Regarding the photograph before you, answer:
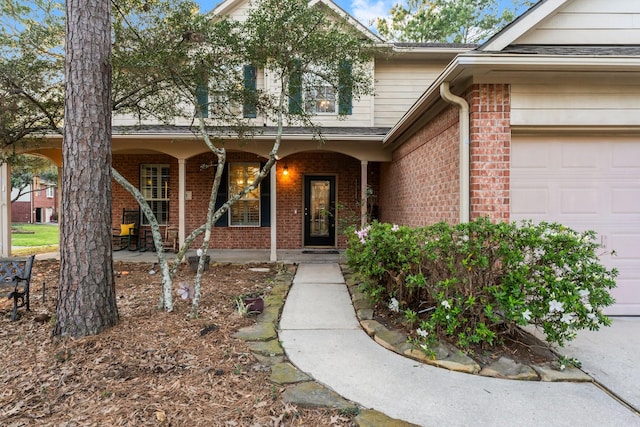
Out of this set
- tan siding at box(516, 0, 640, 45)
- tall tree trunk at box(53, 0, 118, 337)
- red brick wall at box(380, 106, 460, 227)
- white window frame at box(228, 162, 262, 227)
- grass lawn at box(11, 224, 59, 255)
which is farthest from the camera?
grass lawn at box(11, 224, 59, 255)

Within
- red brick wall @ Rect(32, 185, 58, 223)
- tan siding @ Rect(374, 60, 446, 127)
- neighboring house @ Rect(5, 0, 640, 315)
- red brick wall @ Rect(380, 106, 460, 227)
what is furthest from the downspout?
red brick wall @ Rect(32, 185, 58, 223)

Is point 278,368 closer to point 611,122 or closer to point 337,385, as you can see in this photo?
point 337,385

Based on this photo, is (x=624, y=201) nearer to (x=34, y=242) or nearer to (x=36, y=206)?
(x=34, y=242)

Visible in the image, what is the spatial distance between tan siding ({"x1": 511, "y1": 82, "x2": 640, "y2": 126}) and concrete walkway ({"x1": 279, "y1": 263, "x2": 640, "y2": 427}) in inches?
89.7

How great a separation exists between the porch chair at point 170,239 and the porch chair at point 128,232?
2.73ft

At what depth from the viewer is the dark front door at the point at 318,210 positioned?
9.58 metres

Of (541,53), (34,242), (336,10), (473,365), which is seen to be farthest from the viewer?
(34,242)

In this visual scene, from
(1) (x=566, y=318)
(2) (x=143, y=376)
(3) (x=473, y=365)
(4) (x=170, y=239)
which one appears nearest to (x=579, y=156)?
(1) (x=566, y=318)

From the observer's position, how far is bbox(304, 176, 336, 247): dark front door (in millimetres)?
9578

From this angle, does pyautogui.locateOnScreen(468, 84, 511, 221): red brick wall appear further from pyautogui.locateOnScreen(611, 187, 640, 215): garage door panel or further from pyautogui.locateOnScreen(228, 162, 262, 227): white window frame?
pyautogui.locateOnScreen(228, 162, 262, 227): white window frame

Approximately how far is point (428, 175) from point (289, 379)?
148 inches

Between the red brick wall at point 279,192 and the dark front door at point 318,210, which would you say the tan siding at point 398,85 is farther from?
the dark front door at point 318,210

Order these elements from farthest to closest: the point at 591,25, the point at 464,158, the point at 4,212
A: the point at 4,212 < the point at 591,25 < the point at 464,158

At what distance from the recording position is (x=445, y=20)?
16.9 meters
